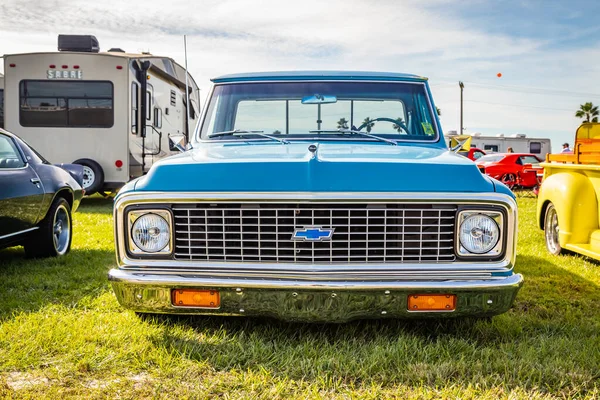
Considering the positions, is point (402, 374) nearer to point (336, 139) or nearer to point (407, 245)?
point (407, 245)

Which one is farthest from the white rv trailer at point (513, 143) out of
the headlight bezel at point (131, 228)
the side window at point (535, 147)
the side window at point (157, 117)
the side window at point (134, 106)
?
the headlight bezel at point (131, 228)

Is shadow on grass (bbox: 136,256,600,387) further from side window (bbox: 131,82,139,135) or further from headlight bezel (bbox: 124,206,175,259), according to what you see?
side window (bbox: 131,82,139,135)

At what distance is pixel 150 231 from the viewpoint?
320 centimetres

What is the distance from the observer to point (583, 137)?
627cm

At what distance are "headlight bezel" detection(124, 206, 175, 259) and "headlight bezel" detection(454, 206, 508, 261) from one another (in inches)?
59.6

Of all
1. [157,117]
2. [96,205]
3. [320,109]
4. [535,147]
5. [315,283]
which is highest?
[157,117]

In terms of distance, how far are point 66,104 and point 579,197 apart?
9044 millimetres

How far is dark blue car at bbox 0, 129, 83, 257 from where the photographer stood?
17.1 ft

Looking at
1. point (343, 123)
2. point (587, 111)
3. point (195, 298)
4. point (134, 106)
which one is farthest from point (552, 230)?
point (587, 111)

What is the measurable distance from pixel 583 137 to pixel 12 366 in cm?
573

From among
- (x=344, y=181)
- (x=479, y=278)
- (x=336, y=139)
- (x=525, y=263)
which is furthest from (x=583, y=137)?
(x=344, y=181)

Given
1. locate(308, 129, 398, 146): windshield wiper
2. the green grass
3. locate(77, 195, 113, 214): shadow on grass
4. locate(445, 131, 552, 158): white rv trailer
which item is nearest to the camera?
the green grass

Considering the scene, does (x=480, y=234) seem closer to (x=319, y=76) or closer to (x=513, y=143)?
(x=319, y=76)

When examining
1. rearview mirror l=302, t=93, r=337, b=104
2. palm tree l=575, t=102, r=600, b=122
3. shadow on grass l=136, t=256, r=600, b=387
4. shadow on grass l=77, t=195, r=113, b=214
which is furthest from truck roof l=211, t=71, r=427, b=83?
palm tree l=575, t=102, r=600, b=122
